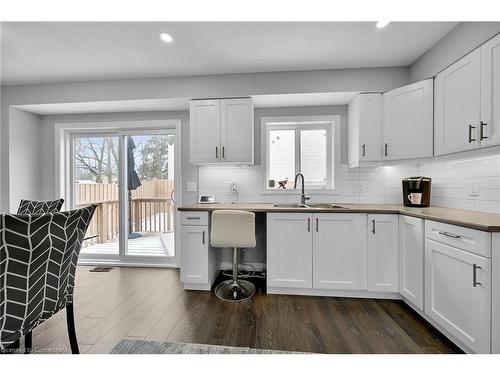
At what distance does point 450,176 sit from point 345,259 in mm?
1384

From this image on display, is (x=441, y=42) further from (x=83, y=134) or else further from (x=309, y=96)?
(x=83, y=134)

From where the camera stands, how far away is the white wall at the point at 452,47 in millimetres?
1773

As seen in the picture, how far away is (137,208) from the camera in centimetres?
342

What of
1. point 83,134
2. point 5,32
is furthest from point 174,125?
point 5,32

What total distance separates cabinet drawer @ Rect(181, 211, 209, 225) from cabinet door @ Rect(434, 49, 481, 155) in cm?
237

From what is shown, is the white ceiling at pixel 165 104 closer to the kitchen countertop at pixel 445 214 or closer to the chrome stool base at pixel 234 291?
the kitchen countertop at pixel 445 214

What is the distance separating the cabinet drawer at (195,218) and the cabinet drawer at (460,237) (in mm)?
2030

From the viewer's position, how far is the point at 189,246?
99.7 inches

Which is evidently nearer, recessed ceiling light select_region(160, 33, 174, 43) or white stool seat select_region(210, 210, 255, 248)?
recessed ceiling light select_region(160, 33, 174, 43)

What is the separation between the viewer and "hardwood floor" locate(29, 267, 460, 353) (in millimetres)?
1671

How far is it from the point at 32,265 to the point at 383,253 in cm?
268

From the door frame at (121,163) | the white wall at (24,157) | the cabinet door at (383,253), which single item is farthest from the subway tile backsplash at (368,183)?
the white wall at (24,157)

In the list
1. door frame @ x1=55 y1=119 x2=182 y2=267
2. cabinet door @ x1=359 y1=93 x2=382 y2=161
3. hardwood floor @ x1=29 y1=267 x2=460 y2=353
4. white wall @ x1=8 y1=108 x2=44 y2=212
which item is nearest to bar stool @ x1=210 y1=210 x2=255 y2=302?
hardwood floor @ x1=29 y1=267 x2=460 y2=353

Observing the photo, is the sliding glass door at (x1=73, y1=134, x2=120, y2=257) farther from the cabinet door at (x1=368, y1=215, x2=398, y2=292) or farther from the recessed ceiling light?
the cabinet door at (x1=368, y1=215, x2=398, y2=292)
